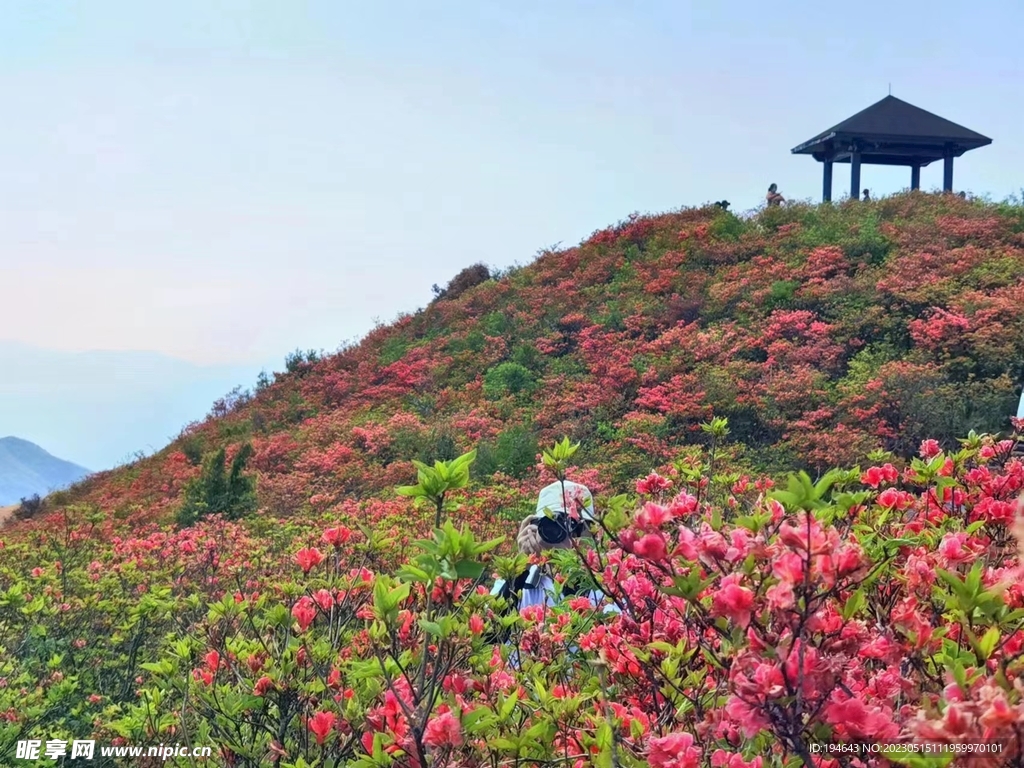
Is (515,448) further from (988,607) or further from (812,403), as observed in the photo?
(988,607)

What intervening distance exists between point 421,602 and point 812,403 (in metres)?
8.54

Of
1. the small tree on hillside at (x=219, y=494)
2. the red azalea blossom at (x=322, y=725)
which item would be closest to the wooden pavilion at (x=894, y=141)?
the small tree on hillside at (x=219, y=494)

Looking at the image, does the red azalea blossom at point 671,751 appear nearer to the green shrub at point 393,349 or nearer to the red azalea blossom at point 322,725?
the red azalea blossom at point 322,725

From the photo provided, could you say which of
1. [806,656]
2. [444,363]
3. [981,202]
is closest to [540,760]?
[806,656]

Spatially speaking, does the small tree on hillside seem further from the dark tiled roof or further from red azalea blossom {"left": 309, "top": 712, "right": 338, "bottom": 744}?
the dark tiled roof

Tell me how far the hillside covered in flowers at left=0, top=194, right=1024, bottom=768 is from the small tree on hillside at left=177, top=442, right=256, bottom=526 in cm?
4

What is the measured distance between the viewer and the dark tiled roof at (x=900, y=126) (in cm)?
1755

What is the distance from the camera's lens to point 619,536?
4.54 feet

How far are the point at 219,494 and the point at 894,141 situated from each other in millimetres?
15903

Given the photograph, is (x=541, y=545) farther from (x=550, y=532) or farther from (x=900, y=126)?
(x=900, y=126)

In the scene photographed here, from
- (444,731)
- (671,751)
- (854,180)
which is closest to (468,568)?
(444,731)

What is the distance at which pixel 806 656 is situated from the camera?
98 cm

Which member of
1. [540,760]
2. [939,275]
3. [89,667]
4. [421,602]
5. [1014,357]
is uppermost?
[939,275]

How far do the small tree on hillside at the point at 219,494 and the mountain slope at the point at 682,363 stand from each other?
0.47m
